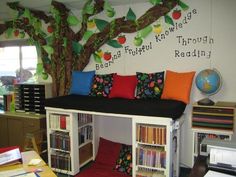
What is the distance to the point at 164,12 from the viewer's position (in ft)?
11.6

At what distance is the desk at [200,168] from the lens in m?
1.74

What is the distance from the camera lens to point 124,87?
3602mm

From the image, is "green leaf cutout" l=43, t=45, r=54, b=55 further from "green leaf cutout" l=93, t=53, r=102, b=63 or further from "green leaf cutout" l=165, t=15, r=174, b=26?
"green leaf cutout" l=165, t=15, r=174, b=26

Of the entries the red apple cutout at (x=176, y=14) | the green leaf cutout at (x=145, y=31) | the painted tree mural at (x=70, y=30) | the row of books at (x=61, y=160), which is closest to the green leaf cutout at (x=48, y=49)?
the painted tree mural at (x=70, y=30)

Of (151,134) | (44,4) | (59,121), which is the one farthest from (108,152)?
(44,4)

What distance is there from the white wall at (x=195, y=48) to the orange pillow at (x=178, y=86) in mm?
238

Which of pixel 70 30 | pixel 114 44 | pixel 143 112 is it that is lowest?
pixel 143 112

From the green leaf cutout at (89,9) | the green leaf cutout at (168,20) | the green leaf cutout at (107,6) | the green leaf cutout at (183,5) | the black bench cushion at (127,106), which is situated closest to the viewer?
the black bench cushion at (127,106)

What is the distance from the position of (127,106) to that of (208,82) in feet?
3.49

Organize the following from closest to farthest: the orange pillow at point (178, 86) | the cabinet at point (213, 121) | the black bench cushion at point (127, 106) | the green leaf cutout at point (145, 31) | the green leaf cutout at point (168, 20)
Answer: the black bench cushion at point (127, 106), the cabinet at point (213, 121), the orange pillow at point (178, 86), the green leaf cutout at point (168, 20), the green leaf cutout at point (145, 31)

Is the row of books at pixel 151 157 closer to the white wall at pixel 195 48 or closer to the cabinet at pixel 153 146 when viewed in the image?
the cabinet at pixel 153 146

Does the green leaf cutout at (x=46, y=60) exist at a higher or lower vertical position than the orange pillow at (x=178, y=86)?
higher

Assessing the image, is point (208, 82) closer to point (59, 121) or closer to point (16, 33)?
point (59, 121)

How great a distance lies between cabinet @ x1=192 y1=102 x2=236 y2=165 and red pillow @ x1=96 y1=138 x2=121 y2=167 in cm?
127
